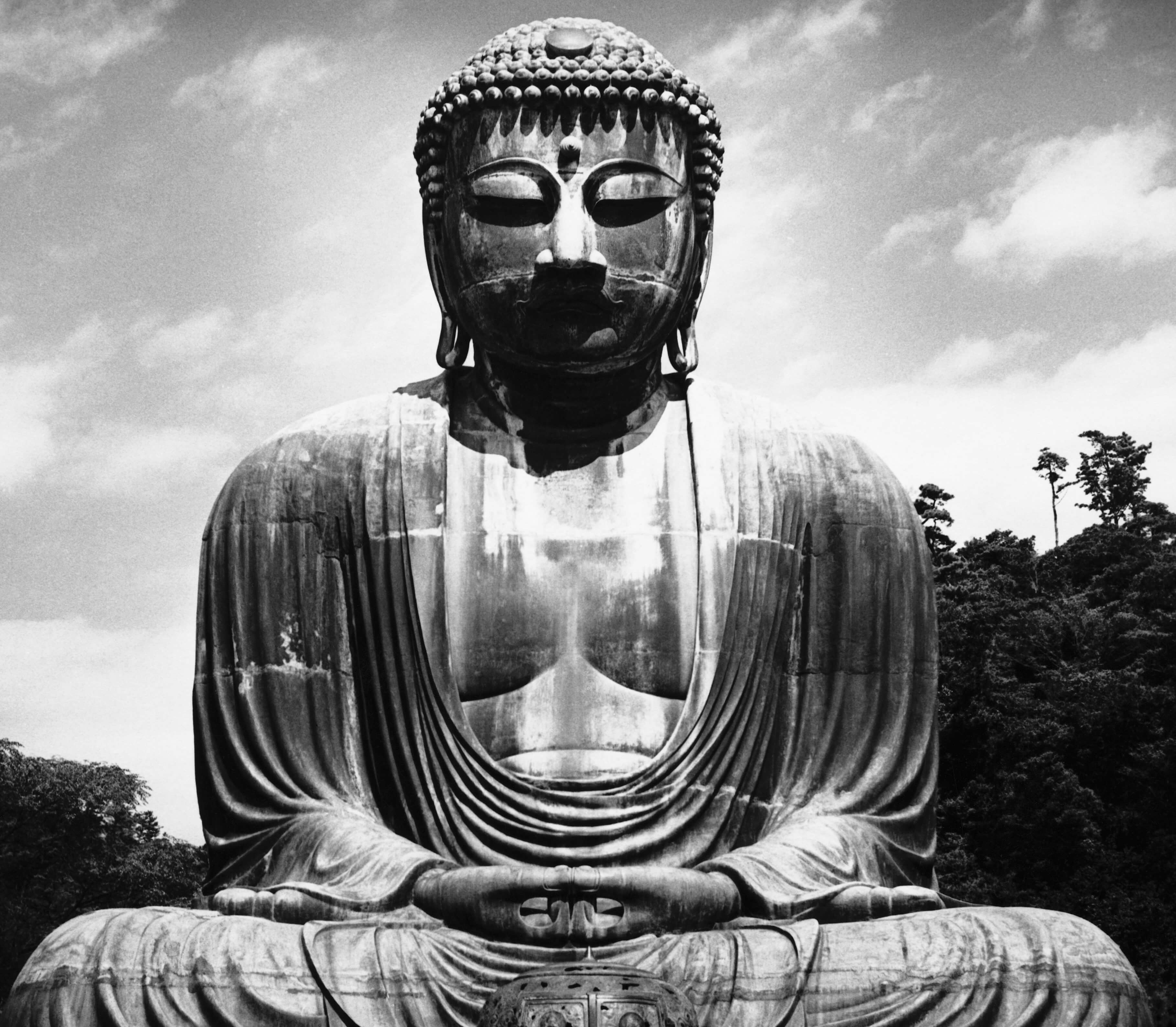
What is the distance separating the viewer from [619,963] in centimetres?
996

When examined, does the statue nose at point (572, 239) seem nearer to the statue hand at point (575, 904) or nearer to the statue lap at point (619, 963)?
the statue hand at point (575, 904)

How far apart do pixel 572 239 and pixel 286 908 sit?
11.4ft

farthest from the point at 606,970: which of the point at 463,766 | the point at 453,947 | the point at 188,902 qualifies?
the point at 188,902

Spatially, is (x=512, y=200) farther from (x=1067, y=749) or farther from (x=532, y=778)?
(x=1067, y=749)

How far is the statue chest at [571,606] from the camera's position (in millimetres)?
11609

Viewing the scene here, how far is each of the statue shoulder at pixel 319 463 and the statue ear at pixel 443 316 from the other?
0.65 feet

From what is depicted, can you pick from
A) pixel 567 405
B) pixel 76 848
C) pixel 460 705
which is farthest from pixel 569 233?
pixel 76 848

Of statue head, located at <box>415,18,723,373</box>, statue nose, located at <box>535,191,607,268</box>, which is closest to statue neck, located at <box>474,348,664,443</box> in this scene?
statue head, located at <box>415,18,723,373</box>

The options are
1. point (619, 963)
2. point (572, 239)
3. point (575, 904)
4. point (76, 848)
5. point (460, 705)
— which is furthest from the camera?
point (76, 848)

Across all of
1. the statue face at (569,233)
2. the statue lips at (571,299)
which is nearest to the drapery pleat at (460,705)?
the statue face at (569,233)

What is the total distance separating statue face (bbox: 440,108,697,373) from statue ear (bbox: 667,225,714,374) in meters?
A: 0.30

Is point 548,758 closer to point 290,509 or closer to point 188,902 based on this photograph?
point 290,509

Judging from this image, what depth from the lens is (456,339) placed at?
12.5m

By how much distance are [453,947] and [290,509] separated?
2.79 metres
